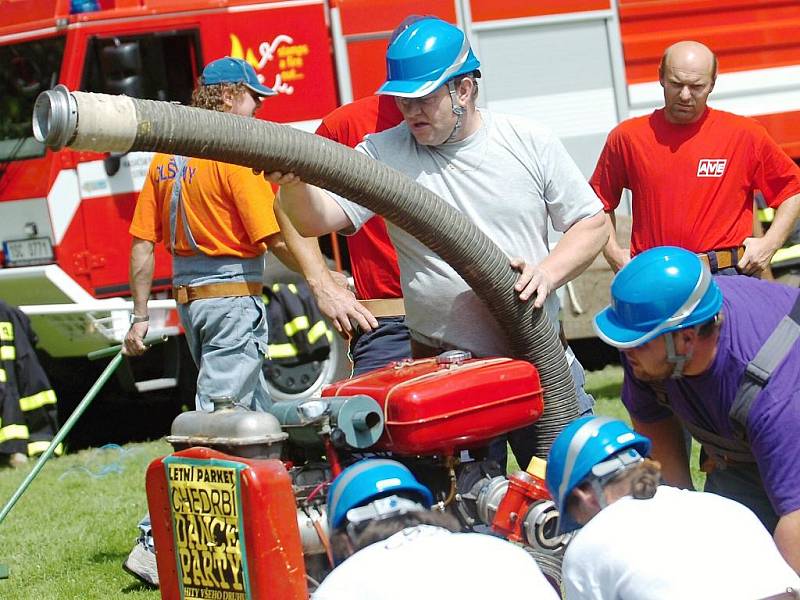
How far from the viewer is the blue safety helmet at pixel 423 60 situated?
3.75 m

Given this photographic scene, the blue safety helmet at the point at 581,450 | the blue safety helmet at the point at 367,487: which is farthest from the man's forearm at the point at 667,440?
the blue safety helmet at the point at 367,487

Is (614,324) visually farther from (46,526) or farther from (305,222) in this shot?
(46,526)

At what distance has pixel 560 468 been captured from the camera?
3.09 meters

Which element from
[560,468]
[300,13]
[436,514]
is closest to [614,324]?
[560,468]

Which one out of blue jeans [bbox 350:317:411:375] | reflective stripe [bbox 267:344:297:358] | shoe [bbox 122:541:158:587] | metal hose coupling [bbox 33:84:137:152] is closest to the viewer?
metal hose coupling [bbox 33:84:137:152]

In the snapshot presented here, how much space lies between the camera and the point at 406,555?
8.96 feet

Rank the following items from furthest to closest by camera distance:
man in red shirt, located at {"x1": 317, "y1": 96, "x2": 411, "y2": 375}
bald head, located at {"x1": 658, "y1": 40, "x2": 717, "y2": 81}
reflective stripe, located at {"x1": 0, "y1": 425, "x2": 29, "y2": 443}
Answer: reflective stripe, located at {"x1": 0, "y1": 425, "x2": 29, "y2": 443} < bald head, located at {"x1": 658, "y1": 40, "x2": 717, "y2": 81} < man in red shirt, located at {"x1": 317, "y1": 96, "x2": 411, "y2": 375}

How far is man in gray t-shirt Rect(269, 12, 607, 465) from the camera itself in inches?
149

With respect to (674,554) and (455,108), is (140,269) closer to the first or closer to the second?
(455,108)

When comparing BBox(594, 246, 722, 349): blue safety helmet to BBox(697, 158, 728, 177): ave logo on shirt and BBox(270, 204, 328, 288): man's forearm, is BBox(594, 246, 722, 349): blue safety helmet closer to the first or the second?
BBox(270, 204, 328, 288): man's forearm

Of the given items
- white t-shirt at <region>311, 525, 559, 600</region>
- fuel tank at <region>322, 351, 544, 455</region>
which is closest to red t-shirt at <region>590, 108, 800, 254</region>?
fuel tank at <region>322, 351, 544, 455</region>

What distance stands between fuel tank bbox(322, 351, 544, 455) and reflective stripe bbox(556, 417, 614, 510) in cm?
43

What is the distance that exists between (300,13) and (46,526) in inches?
148

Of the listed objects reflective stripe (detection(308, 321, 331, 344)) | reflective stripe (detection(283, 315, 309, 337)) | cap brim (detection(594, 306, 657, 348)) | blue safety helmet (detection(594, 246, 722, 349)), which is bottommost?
reflective stripe (detection(308, 321, 331, 344))
